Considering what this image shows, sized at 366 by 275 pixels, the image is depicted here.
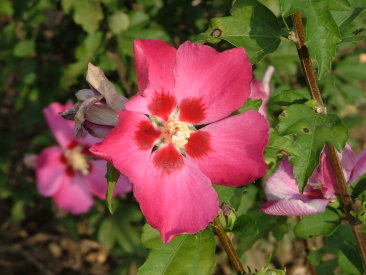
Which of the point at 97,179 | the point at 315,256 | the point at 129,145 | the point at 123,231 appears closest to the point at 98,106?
the point at 129,145

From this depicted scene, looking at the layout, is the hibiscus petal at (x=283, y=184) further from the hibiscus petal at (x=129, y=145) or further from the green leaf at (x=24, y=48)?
the green leaf at (x=24, y=48)

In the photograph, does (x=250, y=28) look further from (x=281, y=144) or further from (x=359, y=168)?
(x=359, y=168)

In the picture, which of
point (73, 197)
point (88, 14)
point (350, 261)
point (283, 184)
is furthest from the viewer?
point (73, 197)

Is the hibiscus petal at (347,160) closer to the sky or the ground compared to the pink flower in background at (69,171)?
closer to the sky

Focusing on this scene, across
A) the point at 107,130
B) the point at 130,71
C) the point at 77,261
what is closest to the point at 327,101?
the point at 130,71

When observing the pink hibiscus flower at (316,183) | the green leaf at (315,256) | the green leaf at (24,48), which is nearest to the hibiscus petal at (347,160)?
the pink hibiscus flower at (316,183)

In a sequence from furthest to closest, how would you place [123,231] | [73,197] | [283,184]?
[123,231] → [73,197] → [283,184]
